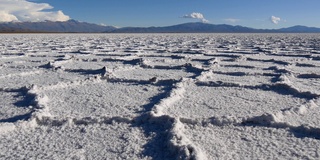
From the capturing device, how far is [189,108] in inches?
79.0

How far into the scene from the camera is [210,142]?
1.48 metres

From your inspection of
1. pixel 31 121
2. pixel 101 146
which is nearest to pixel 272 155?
pixel 101 146

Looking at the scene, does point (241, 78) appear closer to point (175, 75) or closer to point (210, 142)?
point (175, 75)

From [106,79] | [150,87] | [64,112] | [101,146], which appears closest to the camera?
[101,146]

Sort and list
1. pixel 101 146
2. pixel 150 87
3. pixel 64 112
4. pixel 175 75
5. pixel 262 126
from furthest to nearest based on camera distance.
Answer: pixel 175 75, pixel 150 87, pixel 64 112, pixel 262 126, pixel 101 146

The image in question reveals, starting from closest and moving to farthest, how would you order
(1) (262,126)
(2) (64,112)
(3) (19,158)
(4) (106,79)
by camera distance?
(3) (19,158), (1) (262,126), (2) (64,112), (4) (106,79)

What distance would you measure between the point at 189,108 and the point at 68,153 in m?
0.81

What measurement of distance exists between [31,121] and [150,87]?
3.59ft

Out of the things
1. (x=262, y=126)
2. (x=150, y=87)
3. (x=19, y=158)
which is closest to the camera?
(x=19, y=158)

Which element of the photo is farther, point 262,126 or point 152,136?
point 262,126

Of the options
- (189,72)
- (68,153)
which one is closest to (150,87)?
(189,72)

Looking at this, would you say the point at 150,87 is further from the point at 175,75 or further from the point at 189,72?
the point at 189,72

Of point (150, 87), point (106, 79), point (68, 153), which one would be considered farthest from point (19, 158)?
point (106, 79)

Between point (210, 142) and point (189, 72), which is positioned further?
point (189, 72)
